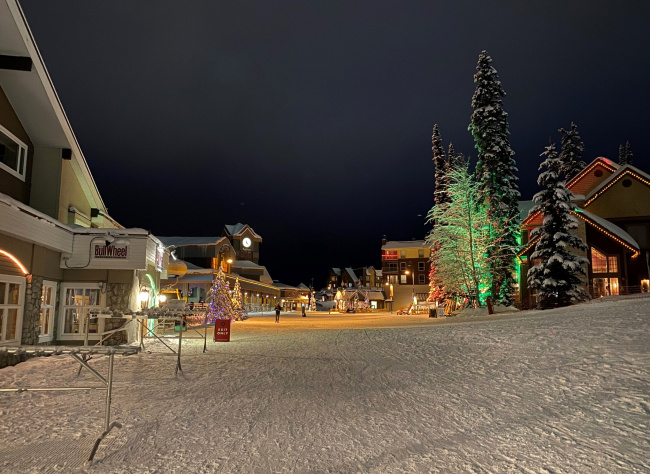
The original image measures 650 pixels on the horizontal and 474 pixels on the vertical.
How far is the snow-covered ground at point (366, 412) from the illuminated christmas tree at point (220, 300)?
2439cm

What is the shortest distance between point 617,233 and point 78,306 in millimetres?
30323

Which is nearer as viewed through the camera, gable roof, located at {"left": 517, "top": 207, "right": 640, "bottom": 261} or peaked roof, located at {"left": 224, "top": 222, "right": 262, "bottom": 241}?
gable roof, located at {"left": 517, "top": 207, "right": 640, "bottom": 261}

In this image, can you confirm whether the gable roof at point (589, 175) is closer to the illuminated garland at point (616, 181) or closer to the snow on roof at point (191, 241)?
the illuminated garland at point (616, 181)

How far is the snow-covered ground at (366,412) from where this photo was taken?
5.35 m

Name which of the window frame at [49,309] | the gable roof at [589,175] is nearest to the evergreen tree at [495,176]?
the gable roof at [589,175]

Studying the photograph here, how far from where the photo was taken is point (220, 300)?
123 feet

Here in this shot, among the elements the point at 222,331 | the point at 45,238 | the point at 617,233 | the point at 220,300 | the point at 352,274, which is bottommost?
the point at 222,331

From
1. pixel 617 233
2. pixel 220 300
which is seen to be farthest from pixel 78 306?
pixel 617 233

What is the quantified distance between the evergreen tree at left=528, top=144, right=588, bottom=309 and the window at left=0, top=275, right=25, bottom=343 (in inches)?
975

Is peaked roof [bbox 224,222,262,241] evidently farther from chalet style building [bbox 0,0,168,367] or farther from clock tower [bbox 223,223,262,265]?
chalet style building [bbox 0,0,168,367]

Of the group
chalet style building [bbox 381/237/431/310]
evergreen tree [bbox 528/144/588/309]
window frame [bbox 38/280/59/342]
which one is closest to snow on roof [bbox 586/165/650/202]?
evergreen tree [bbox 528/144/588/309]

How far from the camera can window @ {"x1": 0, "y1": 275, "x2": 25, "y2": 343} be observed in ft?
38.0

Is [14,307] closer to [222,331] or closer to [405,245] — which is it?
[222,331]

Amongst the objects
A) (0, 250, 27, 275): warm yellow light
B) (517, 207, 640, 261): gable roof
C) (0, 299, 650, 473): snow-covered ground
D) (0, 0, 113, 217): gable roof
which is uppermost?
(0, 0, 113, 217): gable roof
